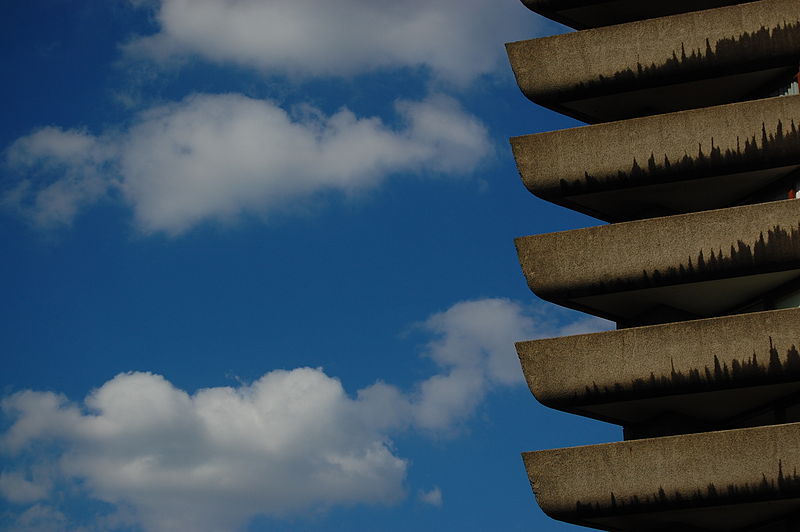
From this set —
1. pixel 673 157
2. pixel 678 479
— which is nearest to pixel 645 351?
pixel 678 479

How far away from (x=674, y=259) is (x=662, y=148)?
3694mm

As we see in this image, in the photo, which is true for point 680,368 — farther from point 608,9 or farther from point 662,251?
point 608,9

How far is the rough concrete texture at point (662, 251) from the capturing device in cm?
3212

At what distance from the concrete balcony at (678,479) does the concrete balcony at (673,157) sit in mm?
8503

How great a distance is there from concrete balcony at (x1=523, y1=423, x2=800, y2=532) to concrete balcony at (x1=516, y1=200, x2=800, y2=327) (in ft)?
16.5

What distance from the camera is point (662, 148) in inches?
1362

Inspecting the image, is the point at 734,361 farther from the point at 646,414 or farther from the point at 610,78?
the point at 610,78

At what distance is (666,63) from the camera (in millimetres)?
36062

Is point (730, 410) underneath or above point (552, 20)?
underneath

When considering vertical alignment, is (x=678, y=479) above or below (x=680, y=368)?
below

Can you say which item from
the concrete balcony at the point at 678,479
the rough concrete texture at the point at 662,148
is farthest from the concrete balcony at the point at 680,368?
the rough concrete texture at the point at 662,148

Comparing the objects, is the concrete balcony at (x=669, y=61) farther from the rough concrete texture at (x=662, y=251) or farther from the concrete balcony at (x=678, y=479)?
the concrete balcony at (x=678, y=479)

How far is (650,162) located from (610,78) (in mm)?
3505

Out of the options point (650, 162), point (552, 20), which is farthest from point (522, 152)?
point (552, 20)
